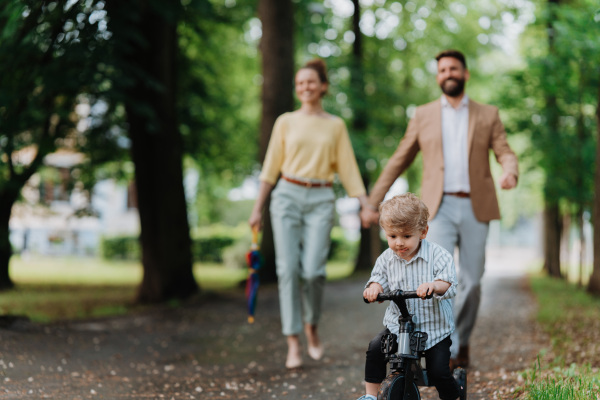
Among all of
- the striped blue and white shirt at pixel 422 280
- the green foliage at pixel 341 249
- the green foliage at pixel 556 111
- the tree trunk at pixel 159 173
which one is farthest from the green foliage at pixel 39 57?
the green foliage at pixel 341 249

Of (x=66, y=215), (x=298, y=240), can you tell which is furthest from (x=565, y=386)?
(x=66, y=215)

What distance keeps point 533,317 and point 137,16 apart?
701 centimetres

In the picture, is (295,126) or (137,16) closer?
(295,126)

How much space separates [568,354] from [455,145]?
2.25 m

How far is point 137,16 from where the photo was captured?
365 inches

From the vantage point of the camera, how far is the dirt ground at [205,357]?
16.7 feet

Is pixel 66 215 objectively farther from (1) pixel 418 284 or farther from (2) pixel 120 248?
(2) pixel 120 248

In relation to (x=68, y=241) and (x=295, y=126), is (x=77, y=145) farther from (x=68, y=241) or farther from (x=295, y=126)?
(x=68, y=241)

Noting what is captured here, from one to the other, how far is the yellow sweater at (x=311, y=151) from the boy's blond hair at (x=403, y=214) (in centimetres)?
265

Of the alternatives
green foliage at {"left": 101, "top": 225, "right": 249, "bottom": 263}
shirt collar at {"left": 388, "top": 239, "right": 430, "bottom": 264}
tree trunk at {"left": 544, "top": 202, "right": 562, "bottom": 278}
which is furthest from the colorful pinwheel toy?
green foliage at {"left": 101, "top": 225, "right": 249, "bottom": 263}

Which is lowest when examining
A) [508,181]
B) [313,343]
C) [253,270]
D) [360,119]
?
[313,343]

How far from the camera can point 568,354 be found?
626 cm

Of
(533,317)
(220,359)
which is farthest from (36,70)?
(533,317)

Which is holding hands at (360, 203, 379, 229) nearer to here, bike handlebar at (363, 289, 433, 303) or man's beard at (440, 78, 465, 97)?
man's beard at (440, 78, 465, 97)
